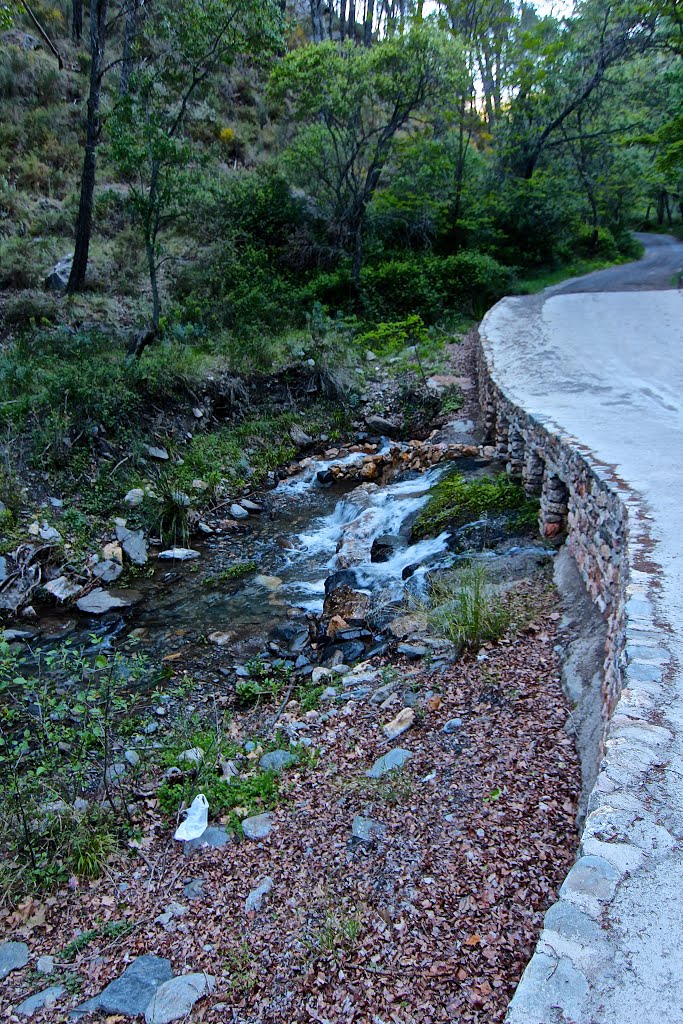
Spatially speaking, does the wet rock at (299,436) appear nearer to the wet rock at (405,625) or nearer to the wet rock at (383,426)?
the wet rock at (383,426)

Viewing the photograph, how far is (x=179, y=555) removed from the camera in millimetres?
7477

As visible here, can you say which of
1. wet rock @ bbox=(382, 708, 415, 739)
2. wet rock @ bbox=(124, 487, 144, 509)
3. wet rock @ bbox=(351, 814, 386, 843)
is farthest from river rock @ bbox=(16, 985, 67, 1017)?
wet rock @ bbox=(124, 487, 144, 509)

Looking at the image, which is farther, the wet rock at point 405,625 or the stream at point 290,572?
Answer: the stream at point 290,572

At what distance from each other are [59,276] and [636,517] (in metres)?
12.9

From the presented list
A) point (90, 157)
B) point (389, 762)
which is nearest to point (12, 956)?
point (389, 762)

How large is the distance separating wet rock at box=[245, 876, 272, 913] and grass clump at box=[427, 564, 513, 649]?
6.47ft

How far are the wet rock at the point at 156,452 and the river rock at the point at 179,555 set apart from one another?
1924mm

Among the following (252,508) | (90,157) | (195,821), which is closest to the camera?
(195,821)

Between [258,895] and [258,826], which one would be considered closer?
[258,895]

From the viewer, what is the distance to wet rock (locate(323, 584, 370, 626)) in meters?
5.77

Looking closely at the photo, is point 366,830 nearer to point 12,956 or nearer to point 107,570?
point 12,956

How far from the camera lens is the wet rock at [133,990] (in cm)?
256

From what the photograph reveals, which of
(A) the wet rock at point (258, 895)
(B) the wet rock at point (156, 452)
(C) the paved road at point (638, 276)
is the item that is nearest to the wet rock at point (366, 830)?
(A) the wet rock at point (258, 895)

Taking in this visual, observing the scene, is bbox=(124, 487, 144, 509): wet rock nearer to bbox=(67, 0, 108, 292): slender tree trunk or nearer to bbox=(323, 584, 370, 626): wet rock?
bbox=(323, 584, 370, 626): wet rock
